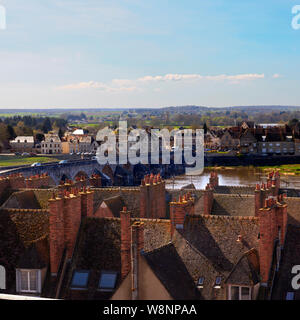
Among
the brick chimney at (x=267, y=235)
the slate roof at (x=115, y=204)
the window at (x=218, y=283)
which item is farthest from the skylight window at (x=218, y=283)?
the slate roof at (x=115, y=204)

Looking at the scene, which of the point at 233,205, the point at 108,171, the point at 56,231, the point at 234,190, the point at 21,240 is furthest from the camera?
the point at 108,171

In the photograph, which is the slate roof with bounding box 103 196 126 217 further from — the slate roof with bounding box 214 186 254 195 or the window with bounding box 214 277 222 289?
the window with bounding box 214 277 222 289

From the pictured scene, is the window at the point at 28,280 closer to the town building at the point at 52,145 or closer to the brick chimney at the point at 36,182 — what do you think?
the brick chimney at the point at 36,182

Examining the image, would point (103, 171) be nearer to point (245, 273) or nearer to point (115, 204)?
point (115, 204)

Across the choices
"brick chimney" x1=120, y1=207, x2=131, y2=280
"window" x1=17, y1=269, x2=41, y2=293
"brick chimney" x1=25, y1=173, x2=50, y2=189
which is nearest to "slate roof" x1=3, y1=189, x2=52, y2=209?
"brick chimney" x1=25, y1=173, x2=50, y2=189

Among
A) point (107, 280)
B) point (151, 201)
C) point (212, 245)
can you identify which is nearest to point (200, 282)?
point (212, 245)

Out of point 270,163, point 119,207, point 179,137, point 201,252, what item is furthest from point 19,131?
point 201,252
